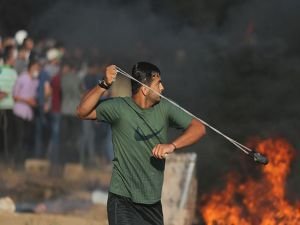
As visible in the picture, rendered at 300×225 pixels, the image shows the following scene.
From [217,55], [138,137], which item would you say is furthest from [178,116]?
[217,55]

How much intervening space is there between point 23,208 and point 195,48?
13154 millimetres

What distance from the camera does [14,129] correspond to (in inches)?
542

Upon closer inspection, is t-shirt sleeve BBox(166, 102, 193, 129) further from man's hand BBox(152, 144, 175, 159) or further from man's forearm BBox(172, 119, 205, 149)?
man's hand BBox(152, 144, 175, 159)

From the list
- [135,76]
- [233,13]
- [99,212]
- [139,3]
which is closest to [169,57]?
[139,3]

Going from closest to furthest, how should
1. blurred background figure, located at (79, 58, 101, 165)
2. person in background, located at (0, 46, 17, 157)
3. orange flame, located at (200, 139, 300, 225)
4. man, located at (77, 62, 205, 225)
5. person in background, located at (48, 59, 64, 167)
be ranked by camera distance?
man, located at (77, 62, 205, 225), orange flame, located at (200, 139, 300, 225), person in background, located at (0, 46, 17, 157), person in background, located at (48, 59, 64, 167), blurred background figure, located at (79, 58, 101, 165)

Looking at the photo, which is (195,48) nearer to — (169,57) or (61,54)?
(169,57)

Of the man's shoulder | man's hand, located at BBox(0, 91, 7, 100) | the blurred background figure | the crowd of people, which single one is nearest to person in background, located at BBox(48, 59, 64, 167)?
the crowd of people

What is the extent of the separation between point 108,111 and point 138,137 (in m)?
0.29

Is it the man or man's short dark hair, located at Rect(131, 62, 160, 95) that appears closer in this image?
the man

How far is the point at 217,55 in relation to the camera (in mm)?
24094

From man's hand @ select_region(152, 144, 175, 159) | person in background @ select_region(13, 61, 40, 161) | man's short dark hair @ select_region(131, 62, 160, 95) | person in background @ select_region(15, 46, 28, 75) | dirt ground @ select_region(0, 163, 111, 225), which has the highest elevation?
person in background @ select_region(15, 46, 28, 75)

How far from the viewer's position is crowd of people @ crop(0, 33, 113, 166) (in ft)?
44.0

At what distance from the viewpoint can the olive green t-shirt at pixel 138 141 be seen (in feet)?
21.1

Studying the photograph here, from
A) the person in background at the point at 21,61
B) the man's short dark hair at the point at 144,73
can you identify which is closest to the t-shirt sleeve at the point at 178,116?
the man's short dark hair at the point at 144,73
